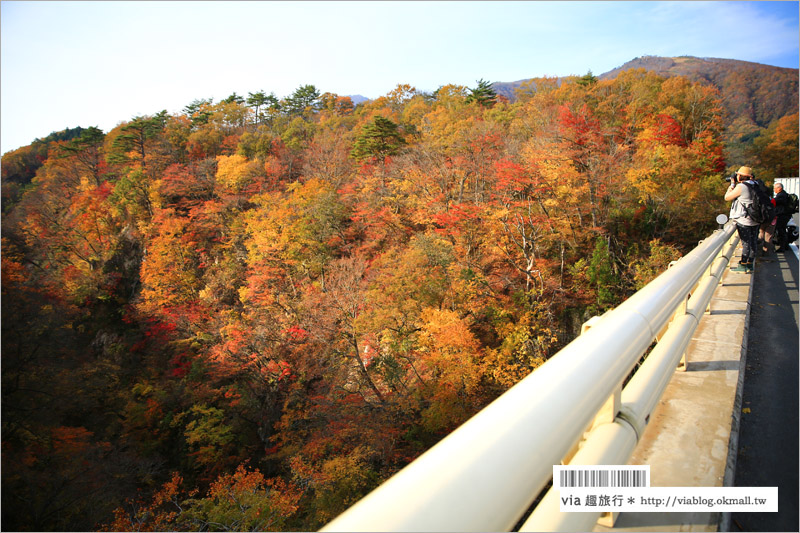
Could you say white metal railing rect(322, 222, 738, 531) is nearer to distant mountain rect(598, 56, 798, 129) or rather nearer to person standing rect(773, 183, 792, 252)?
person standing rect(773, 183, 792, 252)

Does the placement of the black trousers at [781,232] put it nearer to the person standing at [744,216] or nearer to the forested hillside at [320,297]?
the person standing at [744,216]

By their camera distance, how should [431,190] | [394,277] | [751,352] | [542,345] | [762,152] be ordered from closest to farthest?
1. [751,352]
2. [542,345]
3. [394,277]
4. [431,190]
5. [762,152]

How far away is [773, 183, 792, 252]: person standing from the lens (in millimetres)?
5527

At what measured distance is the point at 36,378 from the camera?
11781 millimetres

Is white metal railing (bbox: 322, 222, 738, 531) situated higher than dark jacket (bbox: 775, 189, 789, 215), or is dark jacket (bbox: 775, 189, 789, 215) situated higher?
dark jacket (bbox: 775, 189, 789, 215)

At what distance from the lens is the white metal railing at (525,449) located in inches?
16.3

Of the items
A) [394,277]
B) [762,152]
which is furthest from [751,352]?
[762,152]

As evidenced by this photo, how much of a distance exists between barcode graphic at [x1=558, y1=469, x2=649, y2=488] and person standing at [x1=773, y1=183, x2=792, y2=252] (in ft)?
22.0

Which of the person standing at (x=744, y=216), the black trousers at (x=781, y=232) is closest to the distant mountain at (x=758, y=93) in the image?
the black trousers at (x=781, y=232)

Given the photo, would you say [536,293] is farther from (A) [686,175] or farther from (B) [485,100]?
(B) [485,100]

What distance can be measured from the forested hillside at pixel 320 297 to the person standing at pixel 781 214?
6879 mm

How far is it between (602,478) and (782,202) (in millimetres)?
7018

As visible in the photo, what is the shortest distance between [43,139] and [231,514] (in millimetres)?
62826

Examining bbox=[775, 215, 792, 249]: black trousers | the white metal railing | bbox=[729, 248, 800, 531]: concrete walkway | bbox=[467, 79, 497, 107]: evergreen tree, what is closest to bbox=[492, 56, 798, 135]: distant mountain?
bbox=[467, 79, 497, 107]: evergreen tree
